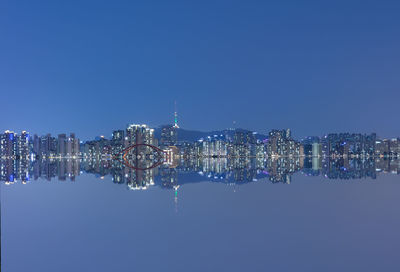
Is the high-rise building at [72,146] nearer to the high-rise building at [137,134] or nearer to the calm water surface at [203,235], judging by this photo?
the high-rise building at [137,134]

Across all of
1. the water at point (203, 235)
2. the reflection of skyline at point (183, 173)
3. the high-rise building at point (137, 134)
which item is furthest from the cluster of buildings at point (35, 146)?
the water at point (203, 235)

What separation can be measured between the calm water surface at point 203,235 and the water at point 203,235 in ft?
0.08

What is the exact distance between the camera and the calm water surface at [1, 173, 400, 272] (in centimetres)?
968

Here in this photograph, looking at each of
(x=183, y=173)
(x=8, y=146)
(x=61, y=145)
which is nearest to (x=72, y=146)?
(x=61, y=145)

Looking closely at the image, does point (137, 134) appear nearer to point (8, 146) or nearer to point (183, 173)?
point (8, 146)

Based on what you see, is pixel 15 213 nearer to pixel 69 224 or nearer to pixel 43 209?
pixel 43 209

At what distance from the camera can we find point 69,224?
14.9 metres

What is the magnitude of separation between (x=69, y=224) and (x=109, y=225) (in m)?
1.56

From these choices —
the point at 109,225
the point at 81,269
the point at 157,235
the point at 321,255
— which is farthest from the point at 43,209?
the point at 321,255

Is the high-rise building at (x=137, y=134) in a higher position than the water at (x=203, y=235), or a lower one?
higher

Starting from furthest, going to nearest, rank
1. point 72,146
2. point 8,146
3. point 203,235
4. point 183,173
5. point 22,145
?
→ point 72,146
point 22,145
point 8,146
point 183,173
point 203,235

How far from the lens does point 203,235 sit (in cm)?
1244

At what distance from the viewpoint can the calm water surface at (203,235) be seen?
968 centimetres

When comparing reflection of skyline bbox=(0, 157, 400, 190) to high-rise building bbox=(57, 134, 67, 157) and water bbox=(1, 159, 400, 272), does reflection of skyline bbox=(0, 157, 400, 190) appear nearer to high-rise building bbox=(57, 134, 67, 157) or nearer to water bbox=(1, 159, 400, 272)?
water bbox=(1, 159, 400, 272)
